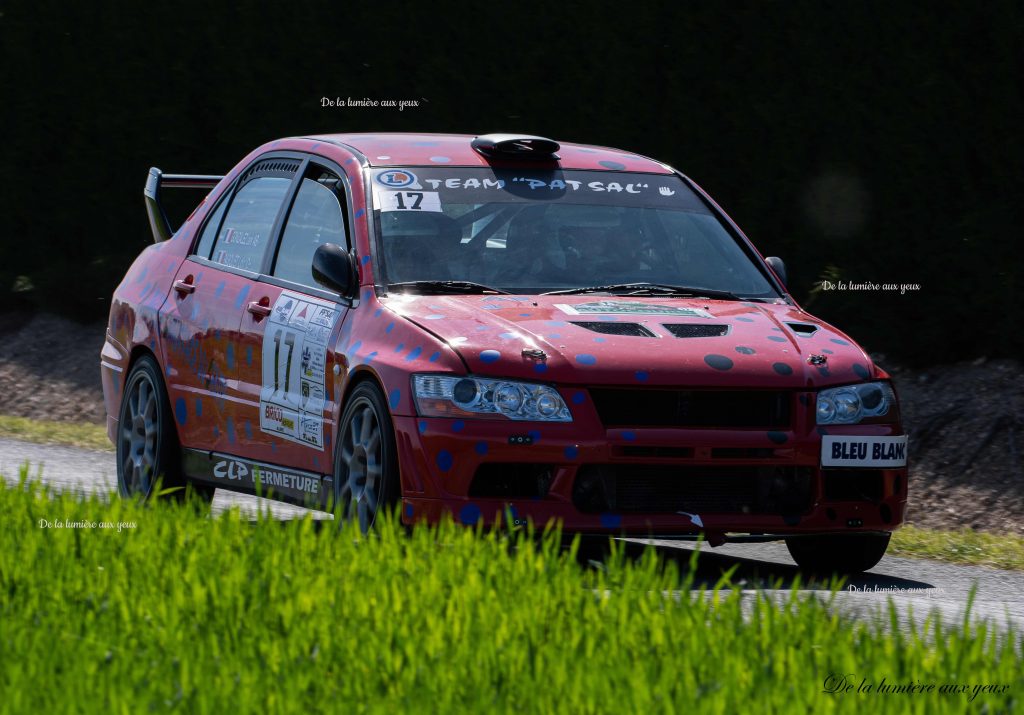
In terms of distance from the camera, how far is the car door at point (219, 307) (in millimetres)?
8742

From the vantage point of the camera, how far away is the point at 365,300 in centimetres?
777

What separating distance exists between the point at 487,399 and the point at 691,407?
755mm

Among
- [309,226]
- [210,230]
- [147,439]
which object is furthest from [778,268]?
[147,439]

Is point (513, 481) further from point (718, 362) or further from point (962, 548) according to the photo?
point (962, 548)

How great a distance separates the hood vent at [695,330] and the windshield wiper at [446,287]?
745 millimetres

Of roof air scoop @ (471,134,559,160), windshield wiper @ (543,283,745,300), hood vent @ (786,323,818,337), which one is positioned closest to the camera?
hood vent @ (786,323,818,337)

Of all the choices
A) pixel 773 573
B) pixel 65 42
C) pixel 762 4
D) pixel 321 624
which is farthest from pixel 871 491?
pixel 65 42

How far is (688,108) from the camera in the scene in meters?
13.4

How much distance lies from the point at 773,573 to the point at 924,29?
16.4 feet

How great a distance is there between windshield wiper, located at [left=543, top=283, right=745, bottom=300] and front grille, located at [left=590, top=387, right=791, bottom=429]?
94cm

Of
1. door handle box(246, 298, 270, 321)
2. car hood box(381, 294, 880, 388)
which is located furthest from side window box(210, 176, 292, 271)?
car hood box(381, 294, 880, 388)

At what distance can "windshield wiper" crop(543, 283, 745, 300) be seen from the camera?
808 centimetres

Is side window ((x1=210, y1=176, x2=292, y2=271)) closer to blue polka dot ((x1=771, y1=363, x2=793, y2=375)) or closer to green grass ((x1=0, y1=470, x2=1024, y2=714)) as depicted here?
blue polka dot ((x1=771, y1=363, x2=793, y2=375))

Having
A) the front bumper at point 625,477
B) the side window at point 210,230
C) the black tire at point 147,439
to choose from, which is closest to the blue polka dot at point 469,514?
the front bumper at point 625,477
